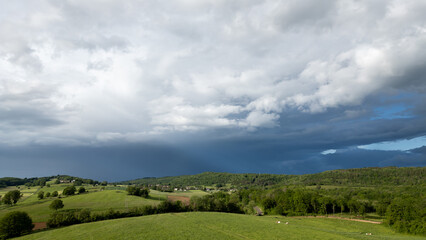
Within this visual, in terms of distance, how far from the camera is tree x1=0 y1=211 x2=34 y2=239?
6853 centimetres

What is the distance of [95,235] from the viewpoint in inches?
2205

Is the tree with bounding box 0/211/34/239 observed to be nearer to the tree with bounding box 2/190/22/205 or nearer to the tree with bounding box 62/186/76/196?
the tree with bounding box 2/190/22/205

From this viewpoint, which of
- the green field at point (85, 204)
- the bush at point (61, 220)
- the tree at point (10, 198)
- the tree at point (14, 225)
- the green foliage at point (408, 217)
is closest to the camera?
the tree at point (14, 225)

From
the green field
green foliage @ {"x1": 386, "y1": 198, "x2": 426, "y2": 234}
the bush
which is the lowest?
green foliage @ {"x1": 386, "y1": 198, "x2": 426, "y2": 234}

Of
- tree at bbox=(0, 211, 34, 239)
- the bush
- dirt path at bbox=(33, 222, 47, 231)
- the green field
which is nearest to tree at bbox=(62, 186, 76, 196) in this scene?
the green field

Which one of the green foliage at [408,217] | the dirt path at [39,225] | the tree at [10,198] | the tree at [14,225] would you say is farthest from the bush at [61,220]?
the green foliage at [408,217]

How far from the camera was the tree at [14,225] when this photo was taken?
225ft

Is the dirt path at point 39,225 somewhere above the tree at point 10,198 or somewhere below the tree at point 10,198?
below

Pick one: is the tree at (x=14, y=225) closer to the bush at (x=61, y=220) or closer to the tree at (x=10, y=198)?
the bush at (x=61, y=220)

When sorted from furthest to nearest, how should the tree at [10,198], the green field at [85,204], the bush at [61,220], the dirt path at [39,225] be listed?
the tree at [10,198] < the green field at [85,204] < the bush at [61,220] < the dirt path at [39,225]

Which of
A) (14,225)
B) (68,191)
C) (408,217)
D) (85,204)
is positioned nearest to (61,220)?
(14,225)

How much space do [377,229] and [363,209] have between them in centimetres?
2896

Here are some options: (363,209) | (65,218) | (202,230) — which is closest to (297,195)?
(363,209)

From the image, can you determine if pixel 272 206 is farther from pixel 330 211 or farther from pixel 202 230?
pixel 202 230
